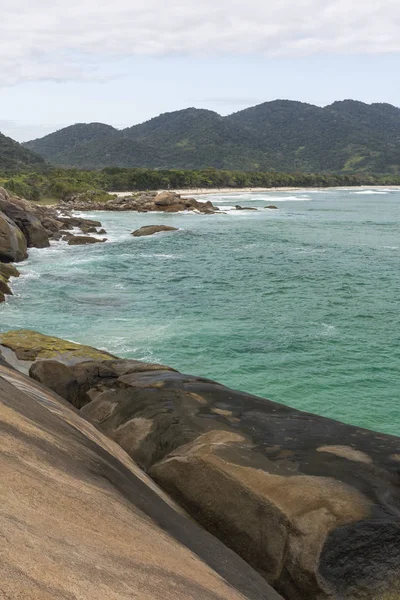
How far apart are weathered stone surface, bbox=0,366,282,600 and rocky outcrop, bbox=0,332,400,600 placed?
19.7 inches

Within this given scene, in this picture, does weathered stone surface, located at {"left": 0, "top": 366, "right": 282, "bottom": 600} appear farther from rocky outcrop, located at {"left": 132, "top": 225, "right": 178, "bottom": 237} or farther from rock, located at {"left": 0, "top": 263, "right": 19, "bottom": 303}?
rocky outcrop, located at {"left": 132, "top": 225, "right": 178, "bottom": 237}

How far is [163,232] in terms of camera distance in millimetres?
63875

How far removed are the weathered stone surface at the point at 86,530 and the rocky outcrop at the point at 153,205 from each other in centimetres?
8734

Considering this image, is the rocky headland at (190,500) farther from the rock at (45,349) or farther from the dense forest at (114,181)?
the dense forest at (114,181)

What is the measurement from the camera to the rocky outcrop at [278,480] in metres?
7.08

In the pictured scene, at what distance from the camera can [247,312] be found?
27.9 meters

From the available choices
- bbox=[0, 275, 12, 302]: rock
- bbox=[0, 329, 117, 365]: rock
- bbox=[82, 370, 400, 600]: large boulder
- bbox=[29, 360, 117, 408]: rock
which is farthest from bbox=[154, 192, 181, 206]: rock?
bbox=[82, 370, 400, 600]: large boulder

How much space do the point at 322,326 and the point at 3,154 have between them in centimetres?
19110

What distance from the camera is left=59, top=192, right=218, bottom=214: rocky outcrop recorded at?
318 feet

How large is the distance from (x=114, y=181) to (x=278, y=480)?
13999 centimetres

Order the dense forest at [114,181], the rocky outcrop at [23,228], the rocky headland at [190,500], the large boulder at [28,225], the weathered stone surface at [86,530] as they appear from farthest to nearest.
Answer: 1. the dense forest at [114,181]
2. the large boulder at [28,225]
3. the rocky outcrop at [23,228]
4. the rocky headland at [190,500]
5. the weathered stone surface at [86,530]

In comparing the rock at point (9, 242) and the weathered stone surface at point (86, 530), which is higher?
the rock at point (9, 242)

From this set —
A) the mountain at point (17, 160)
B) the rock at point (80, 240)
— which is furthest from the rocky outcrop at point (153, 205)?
the mountain at point (17, 160)

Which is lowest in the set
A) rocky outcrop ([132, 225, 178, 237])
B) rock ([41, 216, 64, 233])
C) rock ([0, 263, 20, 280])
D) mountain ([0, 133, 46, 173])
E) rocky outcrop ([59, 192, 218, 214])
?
rock ([0, 263, 20, 280])
